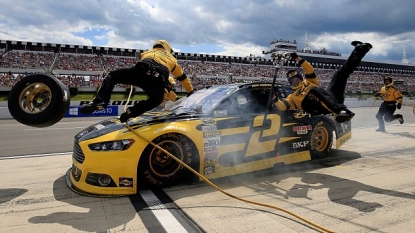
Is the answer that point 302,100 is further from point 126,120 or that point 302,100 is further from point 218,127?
point 126,120

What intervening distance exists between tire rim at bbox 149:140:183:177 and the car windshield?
679 millimetres

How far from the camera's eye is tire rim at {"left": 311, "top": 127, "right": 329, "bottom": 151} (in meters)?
5.64

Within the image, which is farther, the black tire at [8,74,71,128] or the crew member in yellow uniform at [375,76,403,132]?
the crew member in yellow uniform at [375,76,403,132]

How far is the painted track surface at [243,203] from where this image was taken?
9.76ft

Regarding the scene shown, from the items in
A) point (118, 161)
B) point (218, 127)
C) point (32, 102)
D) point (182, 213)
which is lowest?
point (182, 213)

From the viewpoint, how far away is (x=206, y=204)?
11.6 ft

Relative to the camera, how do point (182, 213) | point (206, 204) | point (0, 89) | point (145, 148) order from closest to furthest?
1. point (182, 213)
2. point (206, 204)
3. point (145, 148)
4. point (0, 89)

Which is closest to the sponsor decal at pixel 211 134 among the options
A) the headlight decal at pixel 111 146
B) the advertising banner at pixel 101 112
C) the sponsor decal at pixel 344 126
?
the headlight decal at pixel 111 146

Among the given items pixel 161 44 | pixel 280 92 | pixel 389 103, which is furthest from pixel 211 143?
pixel 389 103

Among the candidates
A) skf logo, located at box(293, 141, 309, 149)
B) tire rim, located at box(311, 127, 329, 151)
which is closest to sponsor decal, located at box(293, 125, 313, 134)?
skf logo, located at box(293, 141, 309, 149)

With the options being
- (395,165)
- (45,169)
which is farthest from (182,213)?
(395,165)

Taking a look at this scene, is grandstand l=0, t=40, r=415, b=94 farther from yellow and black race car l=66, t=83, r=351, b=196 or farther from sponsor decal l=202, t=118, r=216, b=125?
Result: sponsor decal l=202, t=118, r=216, b=125

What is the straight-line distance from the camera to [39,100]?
436cm

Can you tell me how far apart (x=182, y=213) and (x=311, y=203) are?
148cm
